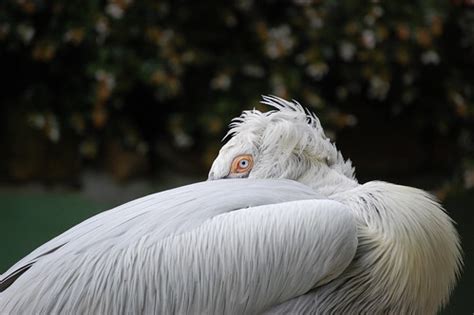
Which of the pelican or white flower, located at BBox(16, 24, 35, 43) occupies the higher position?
white flower, located at BBox(16, 24, 35, 43)

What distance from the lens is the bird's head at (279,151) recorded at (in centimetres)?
231

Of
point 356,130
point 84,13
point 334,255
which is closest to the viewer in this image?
point 334,255

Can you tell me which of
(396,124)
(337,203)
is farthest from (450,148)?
(337,203)

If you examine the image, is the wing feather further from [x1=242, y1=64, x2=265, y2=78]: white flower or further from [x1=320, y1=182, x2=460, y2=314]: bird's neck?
[x1=242, y1=64, x2=265, y2=78]: white flower

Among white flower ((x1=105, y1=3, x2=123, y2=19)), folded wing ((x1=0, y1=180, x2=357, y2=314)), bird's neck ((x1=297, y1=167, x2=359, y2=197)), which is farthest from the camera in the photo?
Result: white flower ((x1=105, y1=3, x2=123, y2=19))

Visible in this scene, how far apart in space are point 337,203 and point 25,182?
2661 millimetres

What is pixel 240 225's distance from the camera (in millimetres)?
2041

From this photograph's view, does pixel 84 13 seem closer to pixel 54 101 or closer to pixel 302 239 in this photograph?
pixel 54 101

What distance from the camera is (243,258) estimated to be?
6.66ft

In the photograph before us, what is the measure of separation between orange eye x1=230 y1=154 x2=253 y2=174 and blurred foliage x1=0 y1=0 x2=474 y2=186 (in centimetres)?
197

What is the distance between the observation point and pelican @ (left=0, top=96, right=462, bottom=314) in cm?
203

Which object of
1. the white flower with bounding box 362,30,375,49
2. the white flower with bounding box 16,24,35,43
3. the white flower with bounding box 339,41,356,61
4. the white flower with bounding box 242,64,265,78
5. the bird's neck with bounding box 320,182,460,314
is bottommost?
the bird's neck with bounding box 320,182,460,314

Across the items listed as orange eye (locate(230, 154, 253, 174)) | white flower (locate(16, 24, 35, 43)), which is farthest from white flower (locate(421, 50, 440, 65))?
orange eye (locate(230, 154, 253, 174))

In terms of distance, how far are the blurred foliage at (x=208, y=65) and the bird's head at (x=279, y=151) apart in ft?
6.39
